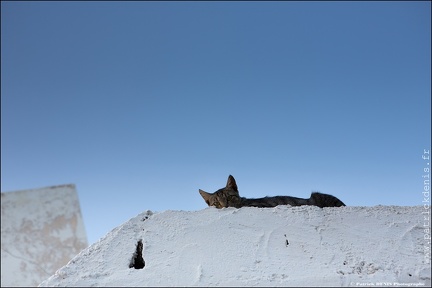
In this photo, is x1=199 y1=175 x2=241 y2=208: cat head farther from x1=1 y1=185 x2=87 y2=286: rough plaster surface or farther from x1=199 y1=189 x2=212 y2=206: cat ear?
x1=1 y1=185 x2=87 y2=286: rough plaster surface

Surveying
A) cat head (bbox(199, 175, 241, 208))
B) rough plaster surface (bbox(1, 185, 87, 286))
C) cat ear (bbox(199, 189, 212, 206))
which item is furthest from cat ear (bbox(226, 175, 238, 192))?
rough plaster surface (bbox(1, 185, 87, 286))

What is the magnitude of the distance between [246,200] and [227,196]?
12 centimetres

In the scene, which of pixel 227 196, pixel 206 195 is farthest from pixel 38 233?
pixel 227 196

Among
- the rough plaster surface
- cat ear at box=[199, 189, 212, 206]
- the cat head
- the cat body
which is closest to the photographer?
the cat body

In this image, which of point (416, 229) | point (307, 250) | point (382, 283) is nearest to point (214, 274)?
point (307, 250)

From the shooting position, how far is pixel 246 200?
2.36m

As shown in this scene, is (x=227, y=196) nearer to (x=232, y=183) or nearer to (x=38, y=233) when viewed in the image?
(x=232, y=183)

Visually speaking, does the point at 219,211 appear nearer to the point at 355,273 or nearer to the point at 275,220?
the point at 275,220

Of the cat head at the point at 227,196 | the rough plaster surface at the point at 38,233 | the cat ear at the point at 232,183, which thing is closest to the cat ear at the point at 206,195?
the cat head at the point at 227,196

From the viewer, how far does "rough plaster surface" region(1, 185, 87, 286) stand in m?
4.17

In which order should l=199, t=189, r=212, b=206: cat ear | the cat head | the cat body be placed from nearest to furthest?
the cat body < the cat head < l=199, t=189, r=212, b=206: cat ear

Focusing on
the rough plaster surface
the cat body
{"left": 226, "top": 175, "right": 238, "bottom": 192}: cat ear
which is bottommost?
the rough plaster surface

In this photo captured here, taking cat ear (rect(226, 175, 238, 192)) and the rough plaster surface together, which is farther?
the rough plaster surface

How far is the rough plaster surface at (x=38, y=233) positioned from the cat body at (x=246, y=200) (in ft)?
7.79
